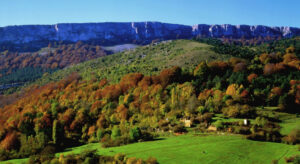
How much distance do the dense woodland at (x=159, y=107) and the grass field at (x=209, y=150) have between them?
3.61 m

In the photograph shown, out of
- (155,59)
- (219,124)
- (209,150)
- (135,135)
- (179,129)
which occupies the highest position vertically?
(155,59)

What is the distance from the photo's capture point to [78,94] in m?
120

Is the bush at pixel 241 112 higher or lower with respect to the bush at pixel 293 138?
higher

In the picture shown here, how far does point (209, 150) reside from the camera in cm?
5100

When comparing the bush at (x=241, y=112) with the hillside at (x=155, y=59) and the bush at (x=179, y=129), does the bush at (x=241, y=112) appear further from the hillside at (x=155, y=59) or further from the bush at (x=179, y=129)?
the hillside at (x=155, y=59)

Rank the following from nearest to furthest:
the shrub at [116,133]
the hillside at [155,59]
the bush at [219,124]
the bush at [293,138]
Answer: the bush at [293,138], the bush at [219,124], the shrub at [116,133], the hillside at [155,59]

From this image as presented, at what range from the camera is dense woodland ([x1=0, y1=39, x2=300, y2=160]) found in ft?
219

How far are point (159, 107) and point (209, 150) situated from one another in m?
35.5

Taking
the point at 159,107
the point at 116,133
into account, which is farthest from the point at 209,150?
the point at 159,107

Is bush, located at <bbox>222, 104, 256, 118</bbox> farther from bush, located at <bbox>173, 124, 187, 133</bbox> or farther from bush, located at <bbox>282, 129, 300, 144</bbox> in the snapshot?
bush, located at <bbox>282, 129, 300, 144</bbox>

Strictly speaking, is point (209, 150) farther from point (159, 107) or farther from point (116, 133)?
point (159, 107)

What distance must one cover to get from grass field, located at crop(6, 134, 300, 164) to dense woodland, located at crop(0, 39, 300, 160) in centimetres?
361

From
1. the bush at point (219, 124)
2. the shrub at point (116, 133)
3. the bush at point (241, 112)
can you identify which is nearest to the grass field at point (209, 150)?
the bush at point (219, 124)

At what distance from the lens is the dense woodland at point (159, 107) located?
66.9 meters
